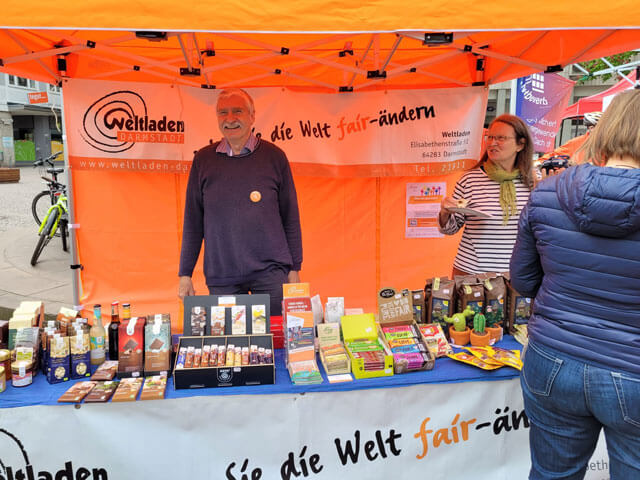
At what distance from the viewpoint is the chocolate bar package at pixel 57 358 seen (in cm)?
189

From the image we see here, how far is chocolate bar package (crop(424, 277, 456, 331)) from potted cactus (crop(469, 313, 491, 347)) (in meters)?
0.13

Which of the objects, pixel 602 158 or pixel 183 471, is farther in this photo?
pixel 183 471

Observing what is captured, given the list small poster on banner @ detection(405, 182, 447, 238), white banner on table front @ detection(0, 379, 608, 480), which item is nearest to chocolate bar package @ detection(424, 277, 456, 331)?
white banner on table front @ detection(0, 379, 608, 480)

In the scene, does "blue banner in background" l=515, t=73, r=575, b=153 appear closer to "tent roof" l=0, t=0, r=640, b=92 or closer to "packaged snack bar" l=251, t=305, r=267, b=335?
"tent roof" l=0, t=0, r=640, b=92

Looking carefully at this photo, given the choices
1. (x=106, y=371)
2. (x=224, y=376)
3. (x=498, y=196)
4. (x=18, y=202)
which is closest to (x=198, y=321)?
(x=224, y=376)

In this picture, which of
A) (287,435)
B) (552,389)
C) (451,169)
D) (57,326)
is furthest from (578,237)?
(451,169)

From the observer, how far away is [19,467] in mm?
1820

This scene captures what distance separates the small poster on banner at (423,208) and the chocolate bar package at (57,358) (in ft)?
10.1

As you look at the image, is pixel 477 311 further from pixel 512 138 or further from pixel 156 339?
pixel 156 339

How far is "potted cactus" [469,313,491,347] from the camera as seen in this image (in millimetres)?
2209

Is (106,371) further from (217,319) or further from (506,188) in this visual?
(506,188)

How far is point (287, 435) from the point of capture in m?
1.94

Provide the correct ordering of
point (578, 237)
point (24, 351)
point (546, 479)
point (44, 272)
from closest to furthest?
point (578, 237) → point (546, 479) → point (24, 351) → point (44, 272)

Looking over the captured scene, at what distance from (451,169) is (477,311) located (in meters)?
1.98
